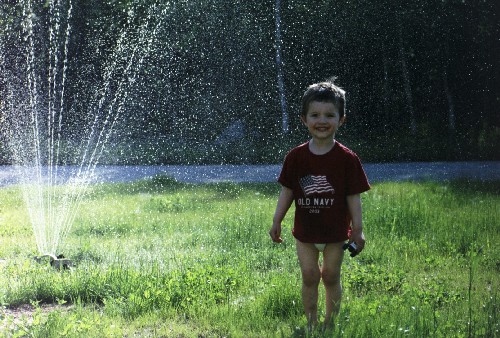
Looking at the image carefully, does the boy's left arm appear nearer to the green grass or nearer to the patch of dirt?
the green grass

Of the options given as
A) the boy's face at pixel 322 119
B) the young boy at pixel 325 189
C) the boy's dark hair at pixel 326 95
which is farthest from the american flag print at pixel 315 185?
the boy's dark hair at pixel 326 95

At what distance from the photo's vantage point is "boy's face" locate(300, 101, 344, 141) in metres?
3.87

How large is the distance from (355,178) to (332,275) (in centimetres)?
58

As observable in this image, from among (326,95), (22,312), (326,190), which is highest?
(326,95)

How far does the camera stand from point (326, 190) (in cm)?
386

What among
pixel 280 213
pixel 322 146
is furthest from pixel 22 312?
pixel 322 146

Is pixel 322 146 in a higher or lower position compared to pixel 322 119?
lower

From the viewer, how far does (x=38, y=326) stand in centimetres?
398

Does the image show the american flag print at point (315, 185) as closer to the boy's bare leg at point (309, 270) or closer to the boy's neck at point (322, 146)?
the boy's neck at point (322, 146)

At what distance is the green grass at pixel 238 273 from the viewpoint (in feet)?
13.5

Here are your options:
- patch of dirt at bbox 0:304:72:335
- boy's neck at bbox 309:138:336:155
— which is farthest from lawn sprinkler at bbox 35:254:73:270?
boy's neck at bbox 309:138:336:155

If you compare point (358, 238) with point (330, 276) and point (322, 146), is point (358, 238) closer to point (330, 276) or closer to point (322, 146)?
point (330, 276)

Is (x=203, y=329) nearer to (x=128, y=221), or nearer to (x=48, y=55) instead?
(x=128, y=221)

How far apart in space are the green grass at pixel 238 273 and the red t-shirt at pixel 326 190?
0.50 metres
